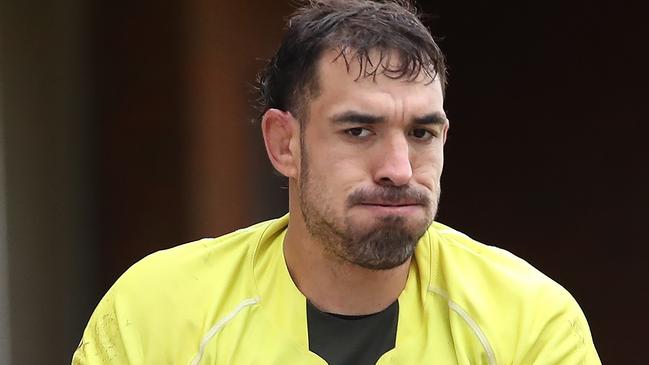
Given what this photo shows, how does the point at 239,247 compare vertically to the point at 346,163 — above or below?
below

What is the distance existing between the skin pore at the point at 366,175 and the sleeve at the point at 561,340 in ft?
1.03

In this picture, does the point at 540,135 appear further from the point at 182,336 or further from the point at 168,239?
the point at 182,336

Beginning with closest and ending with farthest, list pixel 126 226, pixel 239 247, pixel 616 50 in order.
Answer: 1. pixel 239 247
2. pixel 126 226
3. pixel 616 50

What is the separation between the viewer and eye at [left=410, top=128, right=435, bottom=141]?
2.24 m

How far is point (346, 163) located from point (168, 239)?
1.83 metres

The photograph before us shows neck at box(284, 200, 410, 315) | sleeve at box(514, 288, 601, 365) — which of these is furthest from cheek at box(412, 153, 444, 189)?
sleeve at box(514, 288, 601, 365)

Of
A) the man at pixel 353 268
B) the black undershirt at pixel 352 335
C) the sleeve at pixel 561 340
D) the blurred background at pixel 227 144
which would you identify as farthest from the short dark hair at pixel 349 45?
the blurred background at pixel 227 144

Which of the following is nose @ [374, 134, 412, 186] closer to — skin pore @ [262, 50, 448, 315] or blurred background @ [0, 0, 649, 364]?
skin pore @ [262, 50, 448, 315]

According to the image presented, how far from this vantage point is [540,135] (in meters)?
4.98

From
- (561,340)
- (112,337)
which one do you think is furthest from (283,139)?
(561,340)

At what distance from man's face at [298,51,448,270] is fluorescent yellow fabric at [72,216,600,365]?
15 centimetres

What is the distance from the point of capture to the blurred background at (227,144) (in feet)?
11.4

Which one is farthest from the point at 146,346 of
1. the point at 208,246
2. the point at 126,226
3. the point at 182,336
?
the point at 126,226

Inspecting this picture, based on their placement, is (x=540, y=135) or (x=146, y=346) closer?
(x=146, y=346)
